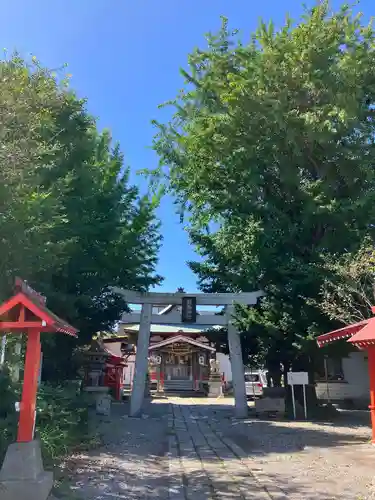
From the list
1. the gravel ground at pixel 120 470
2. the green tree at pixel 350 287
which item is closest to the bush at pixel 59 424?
the gravel ground at pixel 120 470

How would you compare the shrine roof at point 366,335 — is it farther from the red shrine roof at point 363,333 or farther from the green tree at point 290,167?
the green tree at point 290,167

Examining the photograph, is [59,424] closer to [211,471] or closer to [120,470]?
[120,470]

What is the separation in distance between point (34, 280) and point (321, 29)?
576 inches

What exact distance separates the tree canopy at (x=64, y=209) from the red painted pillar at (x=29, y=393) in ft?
6.71

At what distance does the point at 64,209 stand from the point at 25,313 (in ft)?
19.2

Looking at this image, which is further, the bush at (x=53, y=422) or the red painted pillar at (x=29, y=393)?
the bush at (x=53, y=422)

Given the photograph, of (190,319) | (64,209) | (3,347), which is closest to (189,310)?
(190,319)

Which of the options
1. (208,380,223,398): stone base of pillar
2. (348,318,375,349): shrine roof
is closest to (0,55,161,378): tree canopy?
(348,318,375,349): shrine roof

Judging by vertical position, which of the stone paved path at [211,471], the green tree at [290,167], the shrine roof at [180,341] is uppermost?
the green tree at [290,167]

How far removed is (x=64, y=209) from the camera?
476 inches

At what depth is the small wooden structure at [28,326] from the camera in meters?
6.40

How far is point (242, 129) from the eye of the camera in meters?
18.1

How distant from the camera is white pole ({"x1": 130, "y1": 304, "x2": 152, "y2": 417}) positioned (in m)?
17.4

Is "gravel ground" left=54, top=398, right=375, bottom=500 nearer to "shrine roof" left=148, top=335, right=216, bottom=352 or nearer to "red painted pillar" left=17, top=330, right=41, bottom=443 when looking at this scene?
"red painted pillar" left=17, top=330, right=41, bottom=443
